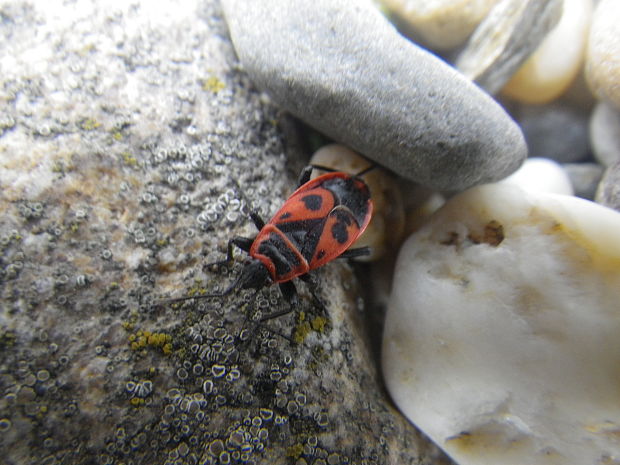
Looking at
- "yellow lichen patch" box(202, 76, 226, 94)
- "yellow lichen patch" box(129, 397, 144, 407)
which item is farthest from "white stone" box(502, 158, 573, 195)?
"yellow lichen patch" box(129, 397, 144, 407)

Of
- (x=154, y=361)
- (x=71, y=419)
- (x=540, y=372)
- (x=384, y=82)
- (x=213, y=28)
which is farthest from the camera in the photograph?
(x=213, y=28)

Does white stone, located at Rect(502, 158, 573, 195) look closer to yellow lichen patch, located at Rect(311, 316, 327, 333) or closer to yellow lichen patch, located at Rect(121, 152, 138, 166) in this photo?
yellow lichen patch, located at Rect(311, 316, 327, 333)

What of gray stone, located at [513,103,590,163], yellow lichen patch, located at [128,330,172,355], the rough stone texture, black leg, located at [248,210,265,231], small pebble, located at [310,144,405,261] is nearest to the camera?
the rough stone texture

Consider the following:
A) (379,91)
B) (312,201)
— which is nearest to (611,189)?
(379,91)

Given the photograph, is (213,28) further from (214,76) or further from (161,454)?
(161,454)

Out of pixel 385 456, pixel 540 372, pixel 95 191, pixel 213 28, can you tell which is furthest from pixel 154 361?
pixel 213 28

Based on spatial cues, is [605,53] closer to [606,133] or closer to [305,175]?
[606,133]

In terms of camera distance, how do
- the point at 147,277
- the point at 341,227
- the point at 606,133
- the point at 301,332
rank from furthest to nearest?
the point at 606,133 < the point at 341,227 < the point at 301,332 < the point at 147,277
